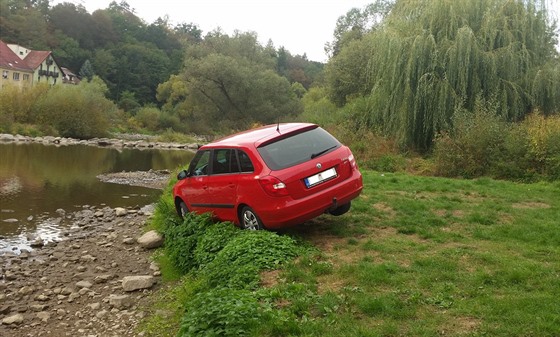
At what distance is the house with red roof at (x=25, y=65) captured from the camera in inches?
2731

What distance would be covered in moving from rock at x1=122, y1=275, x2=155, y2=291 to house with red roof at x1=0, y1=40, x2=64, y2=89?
69.7 m

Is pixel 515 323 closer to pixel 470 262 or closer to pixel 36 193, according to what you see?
pixel 470 262

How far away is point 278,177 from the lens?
24.2 ft

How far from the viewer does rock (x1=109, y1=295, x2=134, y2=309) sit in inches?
294

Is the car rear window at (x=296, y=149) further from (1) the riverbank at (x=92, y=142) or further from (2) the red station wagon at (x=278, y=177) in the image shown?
(1) the riverbank at (x=92, y=142)

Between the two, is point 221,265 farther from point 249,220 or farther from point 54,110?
point 54,110

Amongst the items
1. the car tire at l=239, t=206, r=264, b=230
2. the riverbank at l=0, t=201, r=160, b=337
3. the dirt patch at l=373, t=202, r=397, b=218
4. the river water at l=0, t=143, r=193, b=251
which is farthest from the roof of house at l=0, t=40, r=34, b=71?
the car tire at l=239, t=206, r=264, b=230

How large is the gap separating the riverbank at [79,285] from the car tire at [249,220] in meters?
1.87

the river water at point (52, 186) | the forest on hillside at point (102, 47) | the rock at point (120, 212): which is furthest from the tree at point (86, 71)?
the rock at point (120, 212)

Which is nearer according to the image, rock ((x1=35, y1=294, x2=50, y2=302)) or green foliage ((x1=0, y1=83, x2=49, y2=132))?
rock ((x1=35, y1=294, x2=50, y2=302))

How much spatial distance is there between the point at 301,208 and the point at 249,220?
3.43ft

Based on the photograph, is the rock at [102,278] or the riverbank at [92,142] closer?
the rock at [102,278]

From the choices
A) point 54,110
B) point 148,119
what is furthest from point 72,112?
point 148,119

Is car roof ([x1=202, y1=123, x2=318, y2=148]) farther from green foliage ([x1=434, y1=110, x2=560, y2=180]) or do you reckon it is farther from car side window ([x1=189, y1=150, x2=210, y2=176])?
green foliage ([x1=434, y1=110, x2=560, y2=180])
